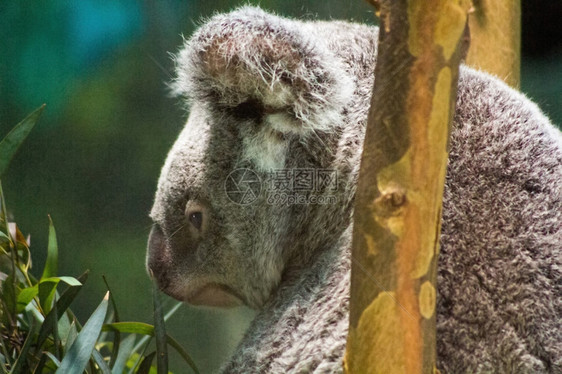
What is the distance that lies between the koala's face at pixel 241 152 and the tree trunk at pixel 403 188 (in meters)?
0.61

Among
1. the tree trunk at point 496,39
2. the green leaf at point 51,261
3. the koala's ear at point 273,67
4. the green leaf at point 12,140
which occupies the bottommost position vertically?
the green leaf at point 51,261

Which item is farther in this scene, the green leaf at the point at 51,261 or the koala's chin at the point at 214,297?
the koala's chin at the point at 214,297

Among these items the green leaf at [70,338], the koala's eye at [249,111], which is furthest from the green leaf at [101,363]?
the koala's eye at [249,111]

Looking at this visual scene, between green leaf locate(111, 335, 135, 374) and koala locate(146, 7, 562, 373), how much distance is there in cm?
22

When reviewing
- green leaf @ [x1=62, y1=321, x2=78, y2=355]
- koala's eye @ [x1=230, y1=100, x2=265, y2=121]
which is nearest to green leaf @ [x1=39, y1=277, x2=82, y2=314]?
green leaf @ [x1=62, y1=321, x2=78, y2=355]

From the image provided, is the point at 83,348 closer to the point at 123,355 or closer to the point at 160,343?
the point at 160,343

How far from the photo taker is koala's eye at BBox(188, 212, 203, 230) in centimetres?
189

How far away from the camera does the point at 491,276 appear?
4.59ft

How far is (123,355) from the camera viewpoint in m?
1.83

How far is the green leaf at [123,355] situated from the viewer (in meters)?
1.75

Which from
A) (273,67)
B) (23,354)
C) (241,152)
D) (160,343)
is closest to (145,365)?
(160,343)

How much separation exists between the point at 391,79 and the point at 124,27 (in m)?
1.88

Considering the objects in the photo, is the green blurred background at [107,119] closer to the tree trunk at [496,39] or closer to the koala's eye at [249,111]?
the tree trunk at [496,39]

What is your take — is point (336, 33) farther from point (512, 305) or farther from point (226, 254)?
point (512, 305)
